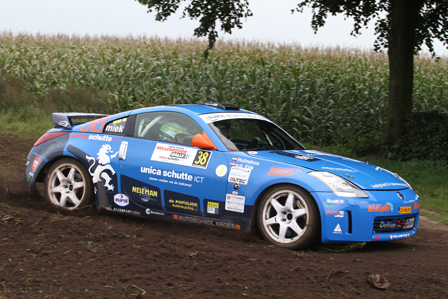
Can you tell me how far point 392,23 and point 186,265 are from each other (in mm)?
10575

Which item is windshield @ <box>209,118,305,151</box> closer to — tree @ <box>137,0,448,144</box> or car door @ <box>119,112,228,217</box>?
car door @ <box>119,112,228,217</box>

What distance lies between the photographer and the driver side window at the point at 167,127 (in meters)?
5.96

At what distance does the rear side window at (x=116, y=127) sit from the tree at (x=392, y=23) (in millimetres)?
8642

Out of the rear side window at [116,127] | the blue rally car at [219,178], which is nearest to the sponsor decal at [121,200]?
the blue rally car at [219,178]

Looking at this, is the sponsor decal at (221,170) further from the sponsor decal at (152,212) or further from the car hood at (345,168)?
the sponsor decal at (152,212)

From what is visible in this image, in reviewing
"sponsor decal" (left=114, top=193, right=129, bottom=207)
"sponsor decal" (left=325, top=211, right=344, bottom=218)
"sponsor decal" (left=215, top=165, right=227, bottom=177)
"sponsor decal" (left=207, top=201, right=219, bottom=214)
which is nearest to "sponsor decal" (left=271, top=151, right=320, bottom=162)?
"sponsor decal" (left=215, top=165, right=227, bottom=177)

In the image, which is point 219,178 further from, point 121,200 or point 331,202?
point 121,200

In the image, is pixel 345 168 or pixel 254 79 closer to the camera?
pixel 345 168

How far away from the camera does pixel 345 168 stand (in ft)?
18.1

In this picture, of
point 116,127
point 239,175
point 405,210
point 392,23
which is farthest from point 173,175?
point 392,23

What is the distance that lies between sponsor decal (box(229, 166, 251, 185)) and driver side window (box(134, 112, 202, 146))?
75 centimetres

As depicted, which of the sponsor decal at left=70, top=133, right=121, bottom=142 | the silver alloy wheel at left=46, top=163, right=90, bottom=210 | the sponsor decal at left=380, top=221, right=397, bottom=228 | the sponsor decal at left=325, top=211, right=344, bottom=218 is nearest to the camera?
the sponsor decal at left=325, top=211, right=344, bottom=218

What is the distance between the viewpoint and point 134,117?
21.0 ft

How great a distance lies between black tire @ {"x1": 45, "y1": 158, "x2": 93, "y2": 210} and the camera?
21.0 ft
